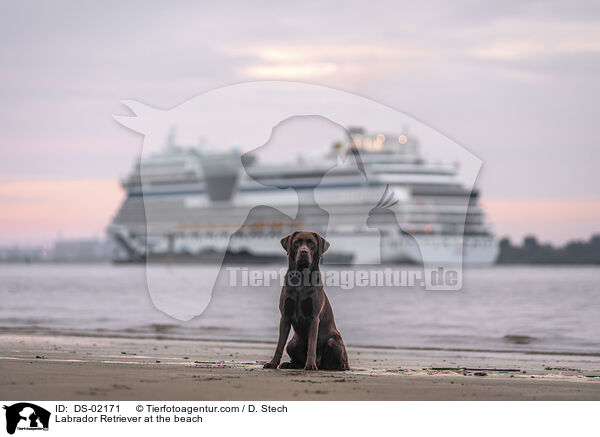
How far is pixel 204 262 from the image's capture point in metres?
70.1

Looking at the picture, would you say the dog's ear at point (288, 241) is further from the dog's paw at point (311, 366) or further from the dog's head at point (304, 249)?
the dog's paw at point (311, 366)

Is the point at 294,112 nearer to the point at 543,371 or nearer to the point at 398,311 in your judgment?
the point at 543,371

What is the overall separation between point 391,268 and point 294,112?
4796 cm

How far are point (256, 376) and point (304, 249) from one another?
2.69 feet

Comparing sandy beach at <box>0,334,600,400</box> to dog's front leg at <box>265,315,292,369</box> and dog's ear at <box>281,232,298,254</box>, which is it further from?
dog's ear at <box>281,232,298,254</box>

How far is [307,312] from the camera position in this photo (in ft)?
20.6

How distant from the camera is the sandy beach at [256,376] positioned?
5.02 metres
